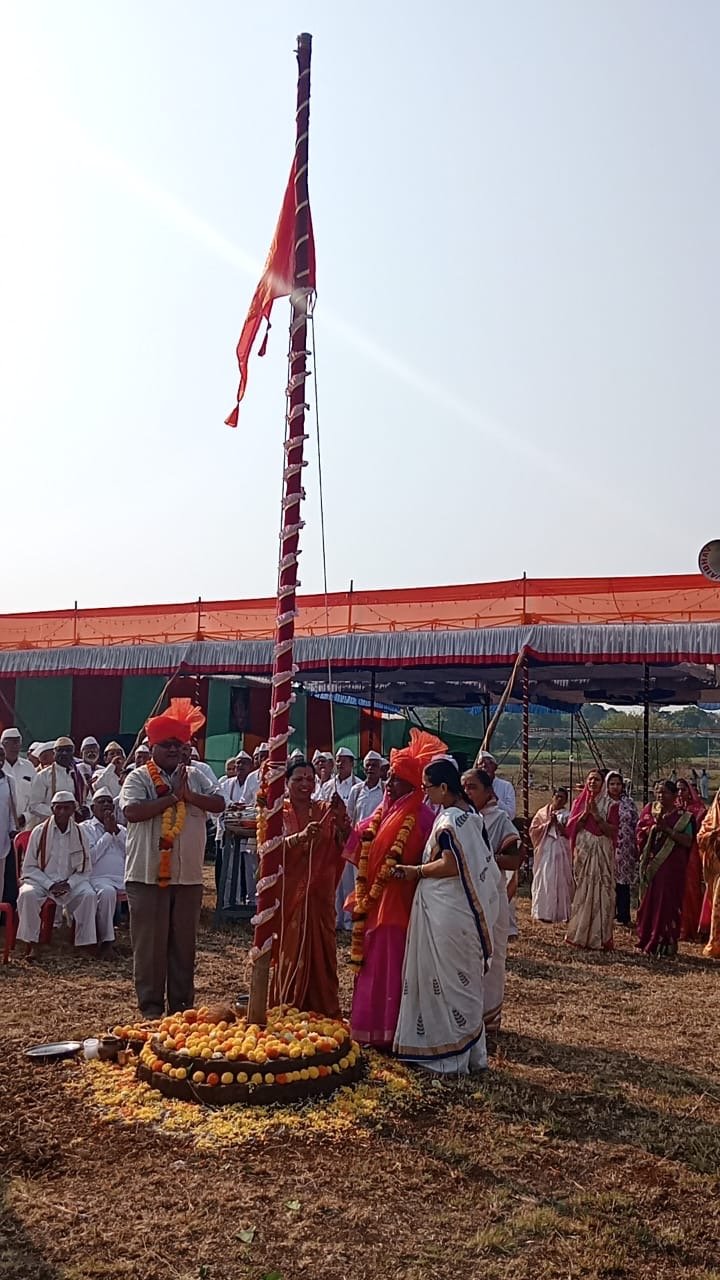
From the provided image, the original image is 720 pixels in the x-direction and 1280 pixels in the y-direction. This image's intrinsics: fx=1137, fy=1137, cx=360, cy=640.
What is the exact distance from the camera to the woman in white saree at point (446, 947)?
6449 mm

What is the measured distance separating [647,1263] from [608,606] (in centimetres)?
1322

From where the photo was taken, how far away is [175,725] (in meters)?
7.31

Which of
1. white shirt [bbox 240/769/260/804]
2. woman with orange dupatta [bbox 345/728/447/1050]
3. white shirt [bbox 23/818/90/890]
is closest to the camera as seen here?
woman with orange dupatta [bbox 345/728/447/1050]

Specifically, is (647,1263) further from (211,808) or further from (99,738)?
(99,738)

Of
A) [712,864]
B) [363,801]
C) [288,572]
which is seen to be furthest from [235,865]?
[288,572]

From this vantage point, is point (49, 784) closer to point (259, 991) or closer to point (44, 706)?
point (259, 991)

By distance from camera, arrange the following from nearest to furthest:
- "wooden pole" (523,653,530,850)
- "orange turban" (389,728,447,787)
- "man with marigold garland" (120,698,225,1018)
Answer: "orange turban" (389,728,447,787) → "man with marigold garland" (120,698,225,1018) → "wooden pole" (523,653,530,850)

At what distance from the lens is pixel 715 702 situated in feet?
70.0

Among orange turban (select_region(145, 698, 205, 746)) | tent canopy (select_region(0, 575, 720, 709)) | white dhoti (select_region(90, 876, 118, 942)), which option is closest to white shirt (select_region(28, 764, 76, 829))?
white dhoti (select_region(90, 876, 118, 942))

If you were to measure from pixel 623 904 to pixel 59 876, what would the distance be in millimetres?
6763

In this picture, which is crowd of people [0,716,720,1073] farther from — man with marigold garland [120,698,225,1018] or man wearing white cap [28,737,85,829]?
man wearing white cap [28,737,85,829]

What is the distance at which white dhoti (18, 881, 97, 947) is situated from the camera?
1003 centimetres

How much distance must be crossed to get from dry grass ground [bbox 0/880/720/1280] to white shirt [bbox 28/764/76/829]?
14.9 feet

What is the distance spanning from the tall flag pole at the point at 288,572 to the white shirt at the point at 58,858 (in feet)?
14.3
